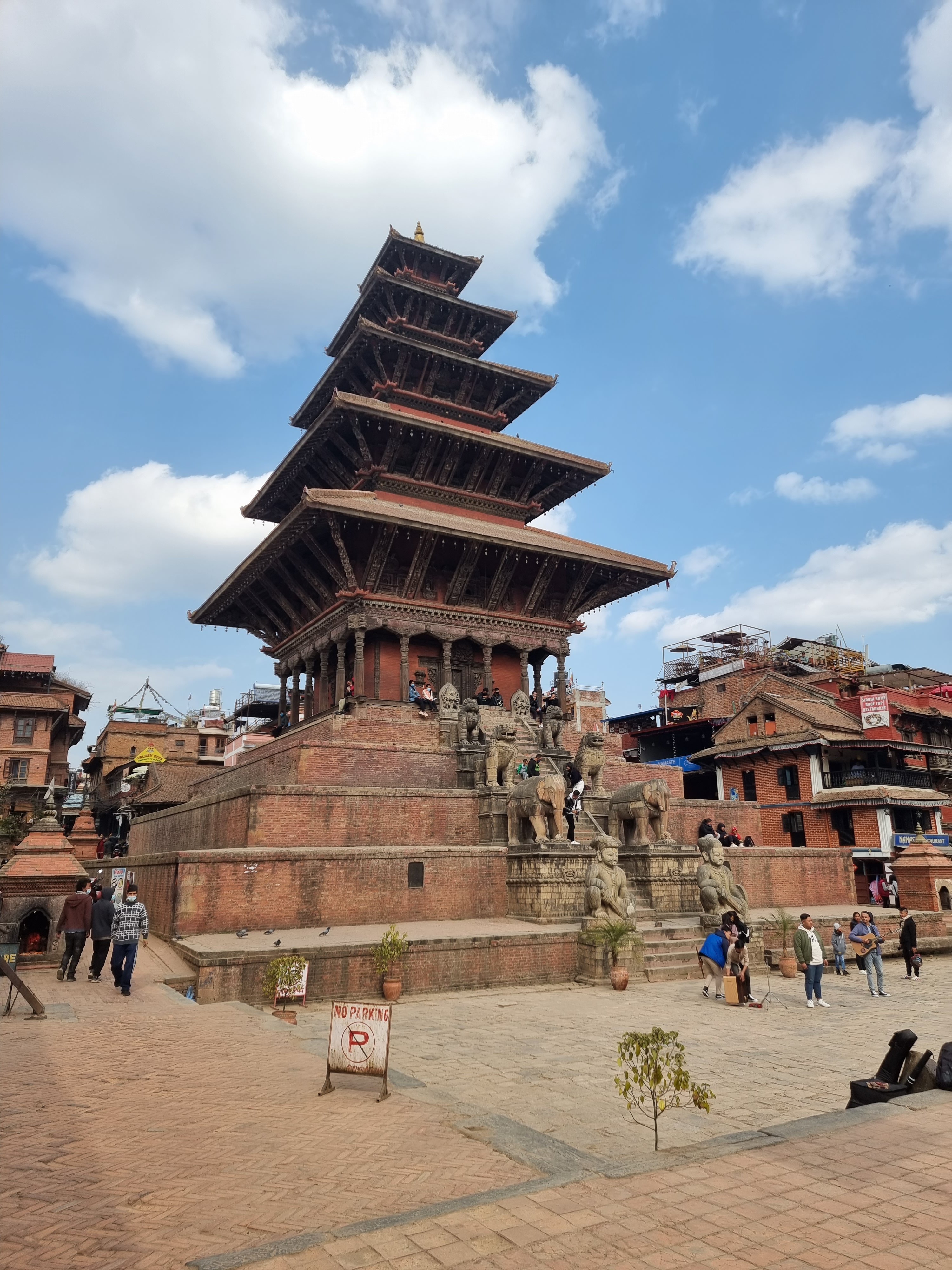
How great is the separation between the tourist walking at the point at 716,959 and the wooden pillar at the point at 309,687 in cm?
1816

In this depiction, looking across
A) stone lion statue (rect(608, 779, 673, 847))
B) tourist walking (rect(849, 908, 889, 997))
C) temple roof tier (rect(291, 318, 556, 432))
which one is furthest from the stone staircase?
temple roof tier (rect(291, 318, 556, 432))

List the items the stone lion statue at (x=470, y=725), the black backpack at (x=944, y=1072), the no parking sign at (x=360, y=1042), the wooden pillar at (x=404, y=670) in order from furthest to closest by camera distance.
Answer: the wooden pillar at (x=404, y=670) < the stone lion statue at (x=470, y=725) < the no parking sign at (x=360, y=1042) < the black backpack at (x=944, y=1072)

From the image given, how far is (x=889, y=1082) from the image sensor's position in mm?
6730

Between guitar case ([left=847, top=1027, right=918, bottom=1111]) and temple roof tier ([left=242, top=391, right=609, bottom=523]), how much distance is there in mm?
22748

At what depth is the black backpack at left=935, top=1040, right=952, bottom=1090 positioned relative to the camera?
6.47 metres

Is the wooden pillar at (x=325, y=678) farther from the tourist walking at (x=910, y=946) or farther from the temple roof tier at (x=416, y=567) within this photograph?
the tourist walking at (x=910, y=946)

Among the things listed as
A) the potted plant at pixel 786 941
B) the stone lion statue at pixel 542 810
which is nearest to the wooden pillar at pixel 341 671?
the stone lion statue at pixel 542 810

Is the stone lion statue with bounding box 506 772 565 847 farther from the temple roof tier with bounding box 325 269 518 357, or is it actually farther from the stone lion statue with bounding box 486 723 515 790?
the temple roof tier with bounding box 325 269 518 357

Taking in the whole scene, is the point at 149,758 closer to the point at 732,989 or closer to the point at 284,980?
the point at 284,980

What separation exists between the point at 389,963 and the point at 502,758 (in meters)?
7.70

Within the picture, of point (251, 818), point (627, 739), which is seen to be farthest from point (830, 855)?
point (627, 739)

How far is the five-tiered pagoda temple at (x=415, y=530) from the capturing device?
25688 millimetres

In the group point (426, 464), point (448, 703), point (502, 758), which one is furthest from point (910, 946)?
point (426, 464)

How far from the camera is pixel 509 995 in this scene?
13016mm
